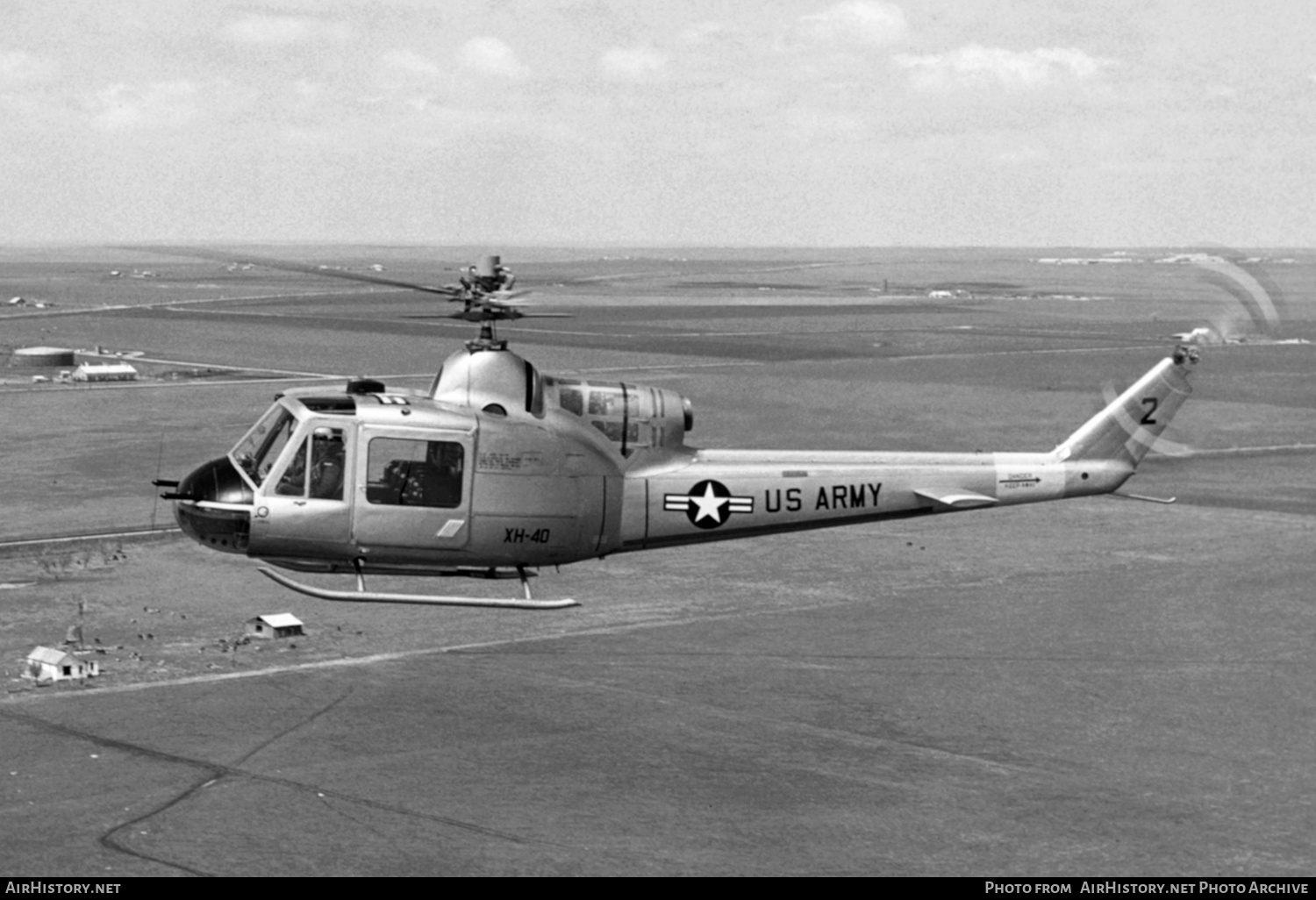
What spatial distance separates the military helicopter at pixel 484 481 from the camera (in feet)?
100

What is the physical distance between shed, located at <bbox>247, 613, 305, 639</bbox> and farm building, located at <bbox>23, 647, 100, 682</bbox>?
4.57 meters

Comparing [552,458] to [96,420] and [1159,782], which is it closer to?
[1159,782]

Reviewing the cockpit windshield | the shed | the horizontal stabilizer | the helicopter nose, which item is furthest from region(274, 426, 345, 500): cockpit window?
the shed

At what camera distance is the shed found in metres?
45.5

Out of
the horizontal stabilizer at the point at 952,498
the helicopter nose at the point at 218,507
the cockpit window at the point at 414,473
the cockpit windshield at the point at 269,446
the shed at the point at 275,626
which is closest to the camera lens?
the helicopter nose at the point at 218,507

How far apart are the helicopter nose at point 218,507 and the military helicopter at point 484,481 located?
0.09ft

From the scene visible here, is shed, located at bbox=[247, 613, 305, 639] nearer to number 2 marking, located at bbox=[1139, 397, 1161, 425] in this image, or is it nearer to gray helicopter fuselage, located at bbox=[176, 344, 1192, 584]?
gray helicopter fuselage, located at bbox=[176, 344, 1192, 584]

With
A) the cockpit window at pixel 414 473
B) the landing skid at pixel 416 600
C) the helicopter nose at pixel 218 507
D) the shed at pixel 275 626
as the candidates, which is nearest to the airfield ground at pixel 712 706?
the shed at pixel 275 626

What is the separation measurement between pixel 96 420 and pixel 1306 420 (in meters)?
65.1

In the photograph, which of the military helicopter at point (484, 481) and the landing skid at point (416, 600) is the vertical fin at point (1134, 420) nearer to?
the military helicopter at point (484, 481)

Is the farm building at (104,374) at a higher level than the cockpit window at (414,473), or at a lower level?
lower

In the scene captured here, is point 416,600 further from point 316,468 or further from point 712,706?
point 712,706

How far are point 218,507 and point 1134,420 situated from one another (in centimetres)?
1802
